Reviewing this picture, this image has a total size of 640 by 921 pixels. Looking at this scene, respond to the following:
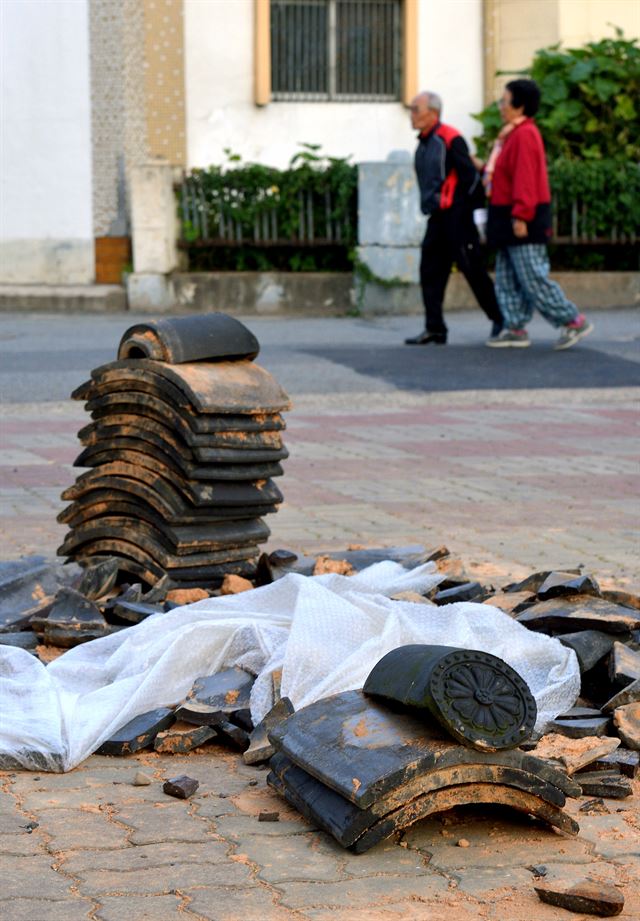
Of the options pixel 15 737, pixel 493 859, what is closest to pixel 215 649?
pixel 15 737

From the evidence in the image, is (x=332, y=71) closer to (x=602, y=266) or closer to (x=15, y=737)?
(x=602, y=266)

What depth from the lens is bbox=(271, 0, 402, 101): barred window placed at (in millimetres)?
21125

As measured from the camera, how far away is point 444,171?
45.1 feet

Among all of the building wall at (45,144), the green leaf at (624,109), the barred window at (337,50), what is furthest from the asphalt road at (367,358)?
the barred window at (337,50)

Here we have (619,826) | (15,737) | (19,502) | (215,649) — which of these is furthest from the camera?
(19,502)

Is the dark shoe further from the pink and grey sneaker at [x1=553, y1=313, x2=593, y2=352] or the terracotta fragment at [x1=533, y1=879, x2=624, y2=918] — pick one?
the terracotta fragment at [x1=533, y1=879, x2=624, y2=918]

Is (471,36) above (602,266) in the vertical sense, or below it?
above

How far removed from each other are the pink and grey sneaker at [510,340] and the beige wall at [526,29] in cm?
830

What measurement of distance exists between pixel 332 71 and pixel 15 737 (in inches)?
724

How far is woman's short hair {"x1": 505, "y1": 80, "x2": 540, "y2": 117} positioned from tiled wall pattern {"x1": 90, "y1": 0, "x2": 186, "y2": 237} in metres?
7.34

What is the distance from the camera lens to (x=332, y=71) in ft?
70.2

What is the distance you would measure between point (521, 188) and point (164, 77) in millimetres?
8233

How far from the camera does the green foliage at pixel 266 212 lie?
58.9 ft

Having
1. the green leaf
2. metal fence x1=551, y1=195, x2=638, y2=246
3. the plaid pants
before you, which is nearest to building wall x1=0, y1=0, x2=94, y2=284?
metal fence x1=551, y1=195, x2=638, y2=246
